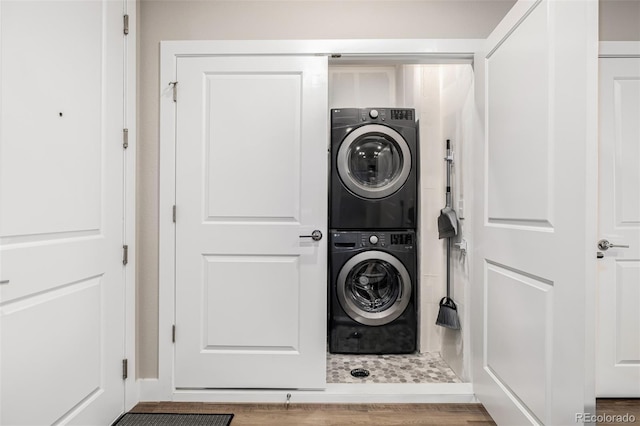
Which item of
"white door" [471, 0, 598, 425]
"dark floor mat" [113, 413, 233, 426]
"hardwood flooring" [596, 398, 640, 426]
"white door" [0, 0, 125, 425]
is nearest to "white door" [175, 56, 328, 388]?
"dark floor mat" [113, 413, 233, 426]

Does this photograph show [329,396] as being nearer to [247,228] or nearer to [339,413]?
[339,413]

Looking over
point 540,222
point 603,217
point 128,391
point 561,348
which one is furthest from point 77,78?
point 603,217

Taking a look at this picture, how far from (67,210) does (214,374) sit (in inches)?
46.9

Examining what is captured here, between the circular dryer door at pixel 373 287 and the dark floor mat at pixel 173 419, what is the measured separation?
1.18 m

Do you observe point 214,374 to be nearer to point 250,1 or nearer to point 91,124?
point 91,124

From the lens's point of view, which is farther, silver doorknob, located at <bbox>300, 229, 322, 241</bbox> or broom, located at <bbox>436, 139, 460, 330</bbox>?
broom, located at <bbox>436, 139, 460, 330</bbox>

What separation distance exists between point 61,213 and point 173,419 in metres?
1.20

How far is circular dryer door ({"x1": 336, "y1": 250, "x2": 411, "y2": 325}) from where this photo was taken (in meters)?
2.71

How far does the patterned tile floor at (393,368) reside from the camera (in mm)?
2338

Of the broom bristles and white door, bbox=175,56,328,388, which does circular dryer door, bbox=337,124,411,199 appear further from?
the broom bristles

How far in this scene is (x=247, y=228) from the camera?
2039mm

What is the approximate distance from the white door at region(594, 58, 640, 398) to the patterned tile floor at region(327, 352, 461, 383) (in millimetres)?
859

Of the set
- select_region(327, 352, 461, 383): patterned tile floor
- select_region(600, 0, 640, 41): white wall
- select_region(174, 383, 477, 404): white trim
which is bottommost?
select_region(327, 352, 461, 383): patterned tile floor

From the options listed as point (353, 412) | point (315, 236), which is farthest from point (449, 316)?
point (315, 236)
